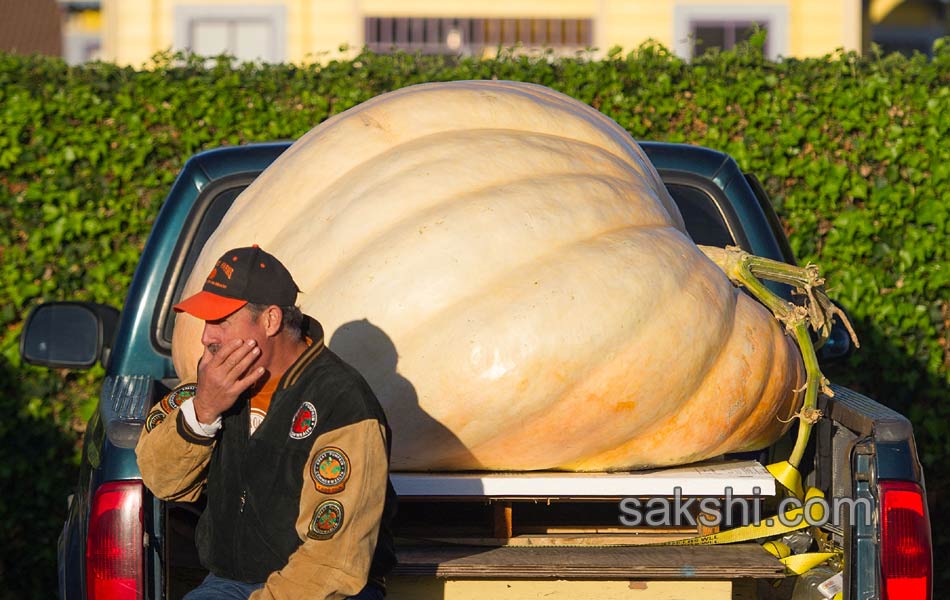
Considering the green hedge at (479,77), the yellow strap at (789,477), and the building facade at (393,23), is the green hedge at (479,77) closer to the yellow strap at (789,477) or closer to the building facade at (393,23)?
the yellow strap at (789,477)

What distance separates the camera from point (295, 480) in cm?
283

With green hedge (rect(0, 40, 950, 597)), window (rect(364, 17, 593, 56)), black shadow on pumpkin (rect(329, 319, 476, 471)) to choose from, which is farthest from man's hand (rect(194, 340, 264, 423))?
window (rect(364, 17, 593, 56))

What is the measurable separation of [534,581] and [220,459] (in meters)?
0.82

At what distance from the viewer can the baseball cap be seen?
2852 mm

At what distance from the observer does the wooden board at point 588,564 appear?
9.41 feet

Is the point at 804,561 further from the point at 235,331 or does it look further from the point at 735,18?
the point at 735,18

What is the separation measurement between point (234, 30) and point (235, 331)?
12187mm

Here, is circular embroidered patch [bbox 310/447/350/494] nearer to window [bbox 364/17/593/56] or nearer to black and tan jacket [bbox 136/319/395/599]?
black and tan jacket [bbox 136/319/395/599]

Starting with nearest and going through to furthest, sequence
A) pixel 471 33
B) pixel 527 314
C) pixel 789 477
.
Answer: pixel 527 314
pixel 789 477
pixel 471 33

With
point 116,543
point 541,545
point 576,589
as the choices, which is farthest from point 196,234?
point 576,589

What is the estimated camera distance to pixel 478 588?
2.94 m

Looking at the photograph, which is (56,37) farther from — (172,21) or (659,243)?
(659,243)

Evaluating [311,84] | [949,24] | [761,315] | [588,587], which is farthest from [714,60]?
[949,24]

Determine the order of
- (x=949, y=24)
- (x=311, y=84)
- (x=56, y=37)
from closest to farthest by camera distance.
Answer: (x=311, y=84), (x=949, y=24), (x=56, y=37)
